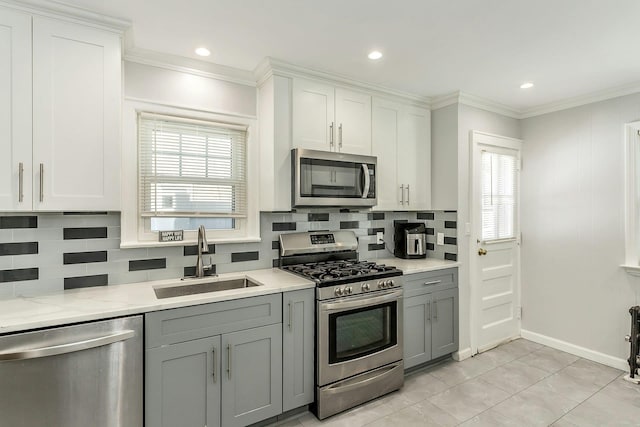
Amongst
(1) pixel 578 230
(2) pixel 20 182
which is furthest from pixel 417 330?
(2) pixel 20 182

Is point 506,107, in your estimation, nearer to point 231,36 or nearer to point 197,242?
point 231,36

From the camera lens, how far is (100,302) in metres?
1.85

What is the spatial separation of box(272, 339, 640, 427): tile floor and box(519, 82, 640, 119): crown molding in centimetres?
250

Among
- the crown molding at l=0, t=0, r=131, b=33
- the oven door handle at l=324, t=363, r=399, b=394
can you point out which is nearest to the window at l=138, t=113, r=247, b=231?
the crown molding at l=0, t=0, r=131, b=33

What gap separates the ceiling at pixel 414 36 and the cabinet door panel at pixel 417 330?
196 centimetres

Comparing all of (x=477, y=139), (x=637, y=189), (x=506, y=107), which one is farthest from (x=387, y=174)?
(x=637, y=189)

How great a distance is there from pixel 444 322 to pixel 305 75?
99.2 inches

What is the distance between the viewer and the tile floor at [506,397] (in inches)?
90.5

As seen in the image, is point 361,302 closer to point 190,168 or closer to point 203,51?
point 190,168

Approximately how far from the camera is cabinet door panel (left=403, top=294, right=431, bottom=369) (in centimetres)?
286

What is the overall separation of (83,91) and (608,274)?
4426mm

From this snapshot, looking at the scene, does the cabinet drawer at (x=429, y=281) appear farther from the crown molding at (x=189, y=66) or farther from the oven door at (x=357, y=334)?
the crown molding at (x=189, y=66)

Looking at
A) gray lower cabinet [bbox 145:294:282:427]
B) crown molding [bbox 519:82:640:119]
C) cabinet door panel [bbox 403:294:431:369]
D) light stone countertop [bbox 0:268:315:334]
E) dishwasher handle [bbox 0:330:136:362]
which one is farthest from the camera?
crown molding [bbox 519:82:640:119]

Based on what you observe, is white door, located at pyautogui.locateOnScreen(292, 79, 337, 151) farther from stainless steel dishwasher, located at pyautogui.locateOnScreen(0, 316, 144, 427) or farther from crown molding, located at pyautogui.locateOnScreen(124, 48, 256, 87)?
stainless steel dishwasher, located at pyautogui.locateOnScreen(0, 316, 144, 427)
